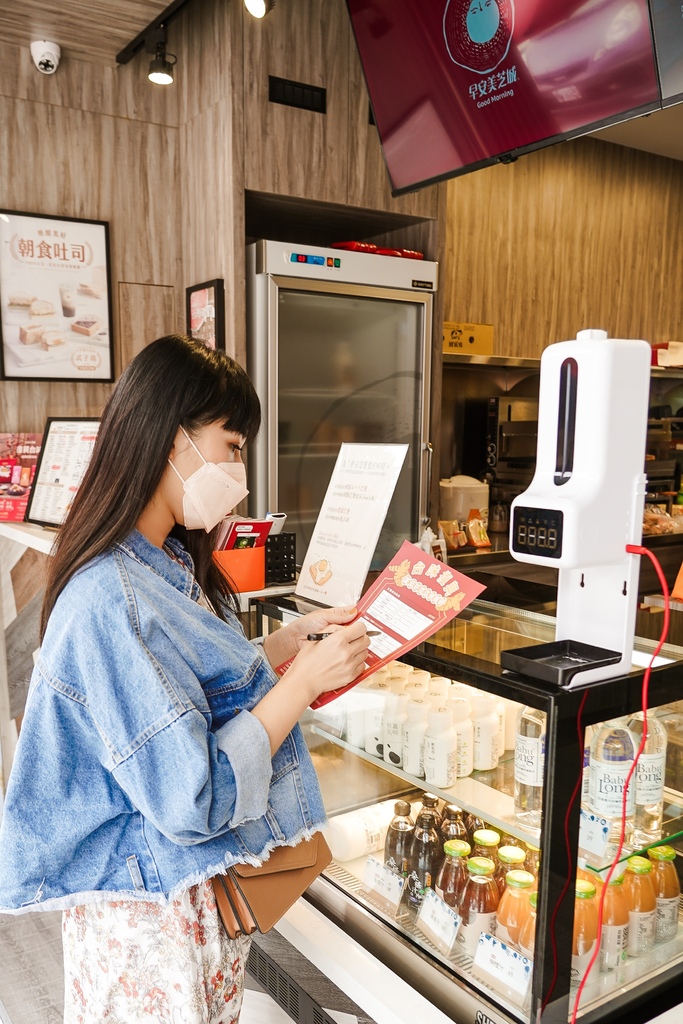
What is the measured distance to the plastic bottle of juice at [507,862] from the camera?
1.54 metres

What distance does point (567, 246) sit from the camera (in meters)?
5.16

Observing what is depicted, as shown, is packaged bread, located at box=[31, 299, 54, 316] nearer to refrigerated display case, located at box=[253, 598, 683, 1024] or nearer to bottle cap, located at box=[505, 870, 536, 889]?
refrigerated display case, located at box=[253, 598, 683, 1024]

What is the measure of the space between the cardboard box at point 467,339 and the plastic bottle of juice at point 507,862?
3.26 m

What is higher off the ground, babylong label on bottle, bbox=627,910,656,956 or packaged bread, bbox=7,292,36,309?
packaged bread, bbox=7,292,36,309

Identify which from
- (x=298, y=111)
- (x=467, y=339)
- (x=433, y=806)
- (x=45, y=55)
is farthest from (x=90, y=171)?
(x=433, y=806)

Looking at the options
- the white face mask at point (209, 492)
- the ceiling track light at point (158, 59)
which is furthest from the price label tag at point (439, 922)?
the ceiling track light at point (158, 59)

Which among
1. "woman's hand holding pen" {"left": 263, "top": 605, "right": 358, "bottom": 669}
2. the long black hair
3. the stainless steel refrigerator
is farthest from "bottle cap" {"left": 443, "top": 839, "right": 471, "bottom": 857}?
the stainless steel refrigerator

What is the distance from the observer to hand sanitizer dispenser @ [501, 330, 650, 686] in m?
1.20

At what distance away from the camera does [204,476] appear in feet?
4.23

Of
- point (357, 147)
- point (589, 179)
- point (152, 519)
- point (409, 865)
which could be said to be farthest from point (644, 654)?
point (589, 179)

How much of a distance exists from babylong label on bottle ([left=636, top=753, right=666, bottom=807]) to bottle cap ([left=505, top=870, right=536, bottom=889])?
0.82ft

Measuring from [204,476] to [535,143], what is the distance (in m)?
1.76

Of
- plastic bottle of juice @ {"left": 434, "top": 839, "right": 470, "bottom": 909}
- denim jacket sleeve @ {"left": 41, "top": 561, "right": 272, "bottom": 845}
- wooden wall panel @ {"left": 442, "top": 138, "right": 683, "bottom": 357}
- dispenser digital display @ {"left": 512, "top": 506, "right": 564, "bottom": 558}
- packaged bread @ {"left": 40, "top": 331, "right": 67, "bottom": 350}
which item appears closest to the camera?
denim jacket sleeve @ {"left": 41, "top": 561, "right": 272, "bottom": 845}

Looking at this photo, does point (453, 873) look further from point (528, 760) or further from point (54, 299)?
point (54, 299)
